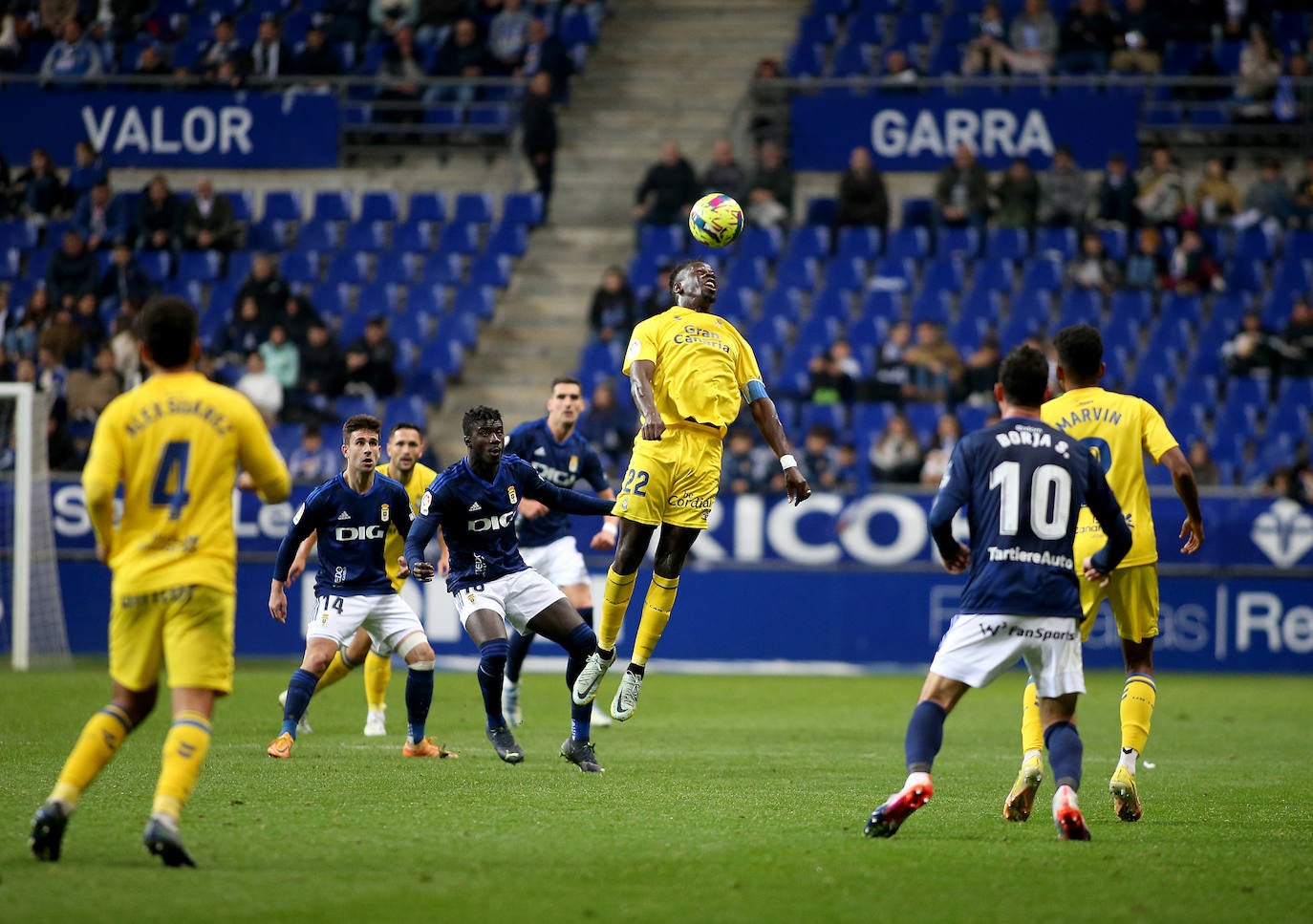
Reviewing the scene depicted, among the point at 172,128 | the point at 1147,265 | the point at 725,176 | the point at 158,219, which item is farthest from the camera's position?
the point at 172,128

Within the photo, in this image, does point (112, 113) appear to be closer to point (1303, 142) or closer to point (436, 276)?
point (436, 276)

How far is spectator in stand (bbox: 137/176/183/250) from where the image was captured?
23.5 meters

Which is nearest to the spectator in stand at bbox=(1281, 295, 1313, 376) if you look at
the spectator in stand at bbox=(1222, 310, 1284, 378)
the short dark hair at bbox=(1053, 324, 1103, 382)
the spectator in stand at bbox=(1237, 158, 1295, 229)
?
the spectator in stand at bbox=(1222, 310, 1284, 378)

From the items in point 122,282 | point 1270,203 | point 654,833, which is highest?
point 1270,203

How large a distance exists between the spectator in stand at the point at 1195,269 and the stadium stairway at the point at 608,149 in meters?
6.49

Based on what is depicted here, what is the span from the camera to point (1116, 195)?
21922mm

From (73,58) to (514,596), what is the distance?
766 inches

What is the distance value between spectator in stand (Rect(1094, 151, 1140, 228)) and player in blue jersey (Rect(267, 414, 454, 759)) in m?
14.5

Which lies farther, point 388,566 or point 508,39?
point 508,39

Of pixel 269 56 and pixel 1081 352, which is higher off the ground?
pixel 269 56

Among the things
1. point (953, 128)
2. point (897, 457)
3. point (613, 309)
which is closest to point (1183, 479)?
point (897, 457)

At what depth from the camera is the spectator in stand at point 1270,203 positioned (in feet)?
72.5

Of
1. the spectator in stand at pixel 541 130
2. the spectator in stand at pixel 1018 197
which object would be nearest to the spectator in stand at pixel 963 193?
the spectator in stand at pixel 1018 197

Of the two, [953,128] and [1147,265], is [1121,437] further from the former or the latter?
[953,128]
